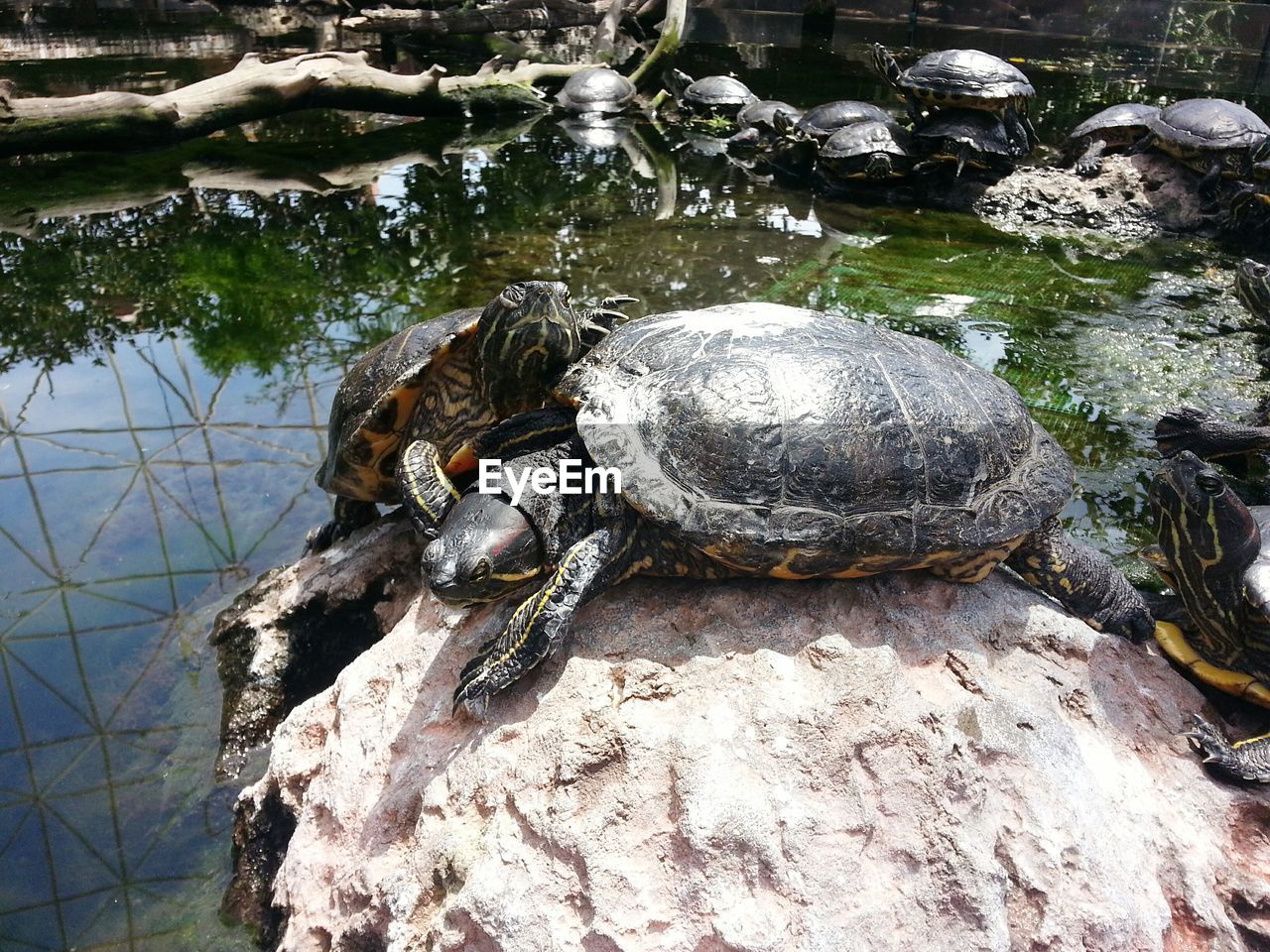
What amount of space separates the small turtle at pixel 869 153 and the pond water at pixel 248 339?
1.65 feet

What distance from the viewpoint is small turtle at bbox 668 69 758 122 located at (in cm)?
1279

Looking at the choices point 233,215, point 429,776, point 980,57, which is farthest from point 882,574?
point 980,57

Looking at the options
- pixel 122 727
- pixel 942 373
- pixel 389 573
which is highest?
pixel 942 373

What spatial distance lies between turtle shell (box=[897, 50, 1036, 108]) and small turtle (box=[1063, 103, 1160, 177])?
79cm

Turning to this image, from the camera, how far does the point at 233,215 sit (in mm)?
8445

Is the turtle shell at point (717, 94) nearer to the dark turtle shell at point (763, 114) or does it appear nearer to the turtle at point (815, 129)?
the dark turtle shell at point (763, 114)

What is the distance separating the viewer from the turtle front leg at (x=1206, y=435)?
14.7ft

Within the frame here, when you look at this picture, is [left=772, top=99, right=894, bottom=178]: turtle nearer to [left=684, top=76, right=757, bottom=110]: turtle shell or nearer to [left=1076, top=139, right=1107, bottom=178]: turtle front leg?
[left=1076, top=139, right=1107, bottom=178]: turtle front leg

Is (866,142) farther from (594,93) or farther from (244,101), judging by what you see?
(244,101)

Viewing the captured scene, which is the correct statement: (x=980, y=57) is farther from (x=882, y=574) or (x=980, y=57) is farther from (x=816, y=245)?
(x=882, y=574)

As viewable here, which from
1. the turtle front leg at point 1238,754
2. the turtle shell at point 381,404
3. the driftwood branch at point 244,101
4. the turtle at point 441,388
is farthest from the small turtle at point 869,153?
the turtle front leg at point 1238,754

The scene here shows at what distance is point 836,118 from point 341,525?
8327mm

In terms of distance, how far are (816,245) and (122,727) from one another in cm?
651

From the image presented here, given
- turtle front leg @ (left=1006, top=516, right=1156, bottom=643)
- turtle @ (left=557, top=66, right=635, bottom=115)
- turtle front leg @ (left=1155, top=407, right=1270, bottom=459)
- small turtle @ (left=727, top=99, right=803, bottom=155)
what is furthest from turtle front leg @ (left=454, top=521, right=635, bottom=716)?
turtle @ (left=557, top=66, right=635, bottom=115)
